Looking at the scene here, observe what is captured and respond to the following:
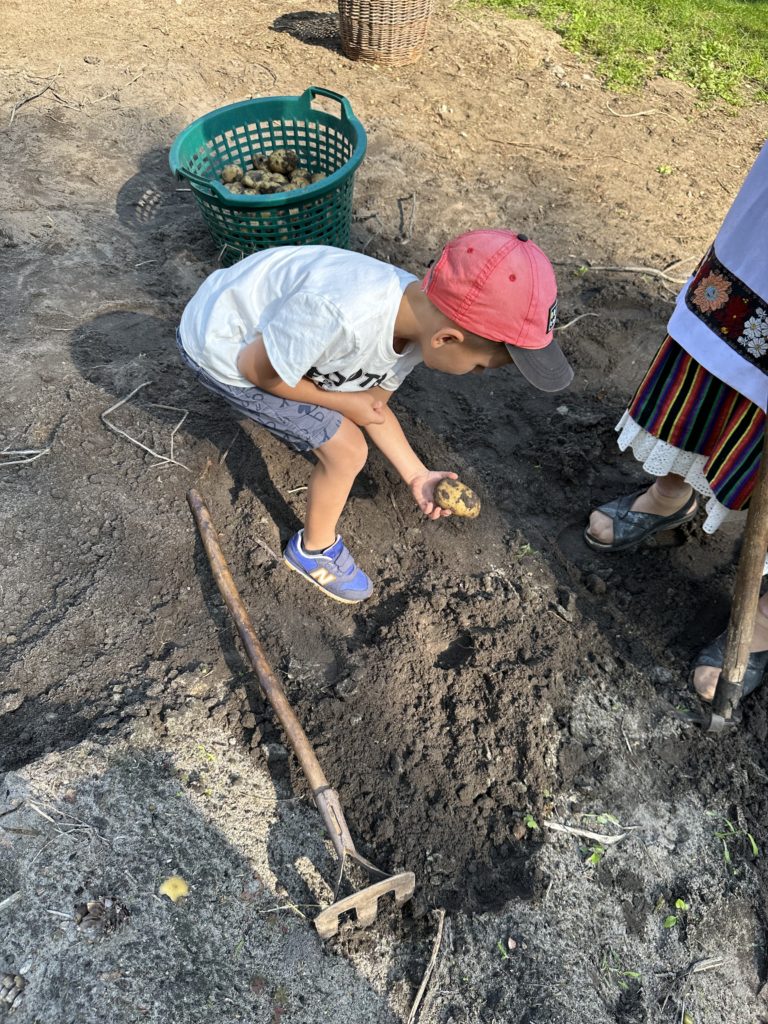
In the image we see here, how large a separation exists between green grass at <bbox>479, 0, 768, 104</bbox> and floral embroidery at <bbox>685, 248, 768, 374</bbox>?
444 cm

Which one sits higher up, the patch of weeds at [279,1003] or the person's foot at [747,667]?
the person's foot at [747,667]

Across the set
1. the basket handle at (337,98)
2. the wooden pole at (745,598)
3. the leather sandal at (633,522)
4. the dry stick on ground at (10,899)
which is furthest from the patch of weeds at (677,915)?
the basket handle at (337,98)

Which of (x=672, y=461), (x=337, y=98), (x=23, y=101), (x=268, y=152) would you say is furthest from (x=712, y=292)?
(x=23, y=101)

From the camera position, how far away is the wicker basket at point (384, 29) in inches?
195

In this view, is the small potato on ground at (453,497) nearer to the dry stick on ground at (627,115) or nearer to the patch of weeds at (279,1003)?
the patch of weeds at (279,1003)

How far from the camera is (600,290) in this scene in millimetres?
3619

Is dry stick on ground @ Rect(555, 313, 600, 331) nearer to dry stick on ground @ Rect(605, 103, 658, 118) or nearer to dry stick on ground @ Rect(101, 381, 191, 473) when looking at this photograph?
dry stick on ground @ Rect(101, 381, 191, 473)

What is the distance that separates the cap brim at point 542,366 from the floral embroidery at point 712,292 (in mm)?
378

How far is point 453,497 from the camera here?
7.48 ft

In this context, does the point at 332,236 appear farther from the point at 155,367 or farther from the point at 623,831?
the point at 623,831

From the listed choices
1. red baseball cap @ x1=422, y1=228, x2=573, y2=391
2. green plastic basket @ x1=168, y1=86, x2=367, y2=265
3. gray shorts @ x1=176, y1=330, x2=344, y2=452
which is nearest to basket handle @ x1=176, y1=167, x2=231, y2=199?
green plastic basket @ x1=168, y1=86, x2=367, y2=265

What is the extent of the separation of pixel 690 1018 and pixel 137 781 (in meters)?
1.47

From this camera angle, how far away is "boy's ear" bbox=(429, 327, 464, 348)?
1.75 meters

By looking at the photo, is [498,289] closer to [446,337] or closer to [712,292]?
[446,337]
